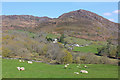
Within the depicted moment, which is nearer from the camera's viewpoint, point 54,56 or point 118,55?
point 54,56

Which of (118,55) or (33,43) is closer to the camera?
(33,43)

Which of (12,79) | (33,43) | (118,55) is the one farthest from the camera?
(118,55)

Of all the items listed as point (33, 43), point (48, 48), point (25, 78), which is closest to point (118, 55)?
point (48, 48)

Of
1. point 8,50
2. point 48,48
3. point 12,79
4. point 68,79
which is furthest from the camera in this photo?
point 48,48

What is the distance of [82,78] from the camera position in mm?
15062

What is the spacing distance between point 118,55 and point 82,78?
5354cm

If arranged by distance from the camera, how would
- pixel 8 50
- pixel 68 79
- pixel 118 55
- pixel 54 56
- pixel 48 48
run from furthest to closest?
pixel 118 55, pixel 48 48, pixel 54 56, pixel 8 50, pixel 68 79

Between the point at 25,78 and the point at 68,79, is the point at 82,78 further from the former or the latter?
the point at 25,78

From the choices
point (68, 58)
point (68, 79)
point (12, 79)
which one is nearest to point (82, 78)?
point (68, 79)

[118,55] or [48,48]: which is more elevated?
[48,48]

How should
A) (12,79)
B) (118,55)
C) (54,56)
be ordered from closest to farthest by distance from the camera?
(12,79), (54,56), (118,55)

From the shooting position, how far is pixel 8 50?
35688 millimetres

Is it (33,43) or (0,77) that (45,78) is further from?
(33,43)

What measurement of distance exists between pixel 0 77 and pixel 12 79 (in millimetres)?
1416
